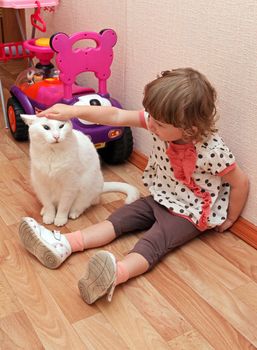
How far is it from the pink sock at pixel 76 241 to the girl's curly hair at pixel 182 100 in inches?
16.0

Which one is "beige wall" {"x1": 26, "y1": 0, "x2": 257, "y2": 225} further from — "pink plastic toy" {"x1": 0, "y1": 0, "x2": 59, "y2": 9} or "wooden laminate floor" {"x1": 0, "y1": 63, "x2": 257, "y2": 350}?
"pink plastic toy" {"x1": 0, "y1": 0, "x2": 59, "y2": 9}

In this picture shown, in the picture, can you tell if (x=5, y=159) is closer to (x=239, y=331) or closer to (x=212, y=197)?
(x=212, y=197)

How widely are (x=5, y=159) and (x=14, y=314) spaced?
91 cm

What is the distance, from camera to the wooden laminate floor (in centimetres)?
100

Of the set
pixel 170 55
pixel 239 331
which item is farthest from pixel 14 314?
pixel 170 55

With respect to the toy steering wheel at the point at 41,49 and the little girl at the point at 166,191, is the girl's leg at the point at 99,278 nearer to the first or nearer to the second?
the little girl at the point at 166,191

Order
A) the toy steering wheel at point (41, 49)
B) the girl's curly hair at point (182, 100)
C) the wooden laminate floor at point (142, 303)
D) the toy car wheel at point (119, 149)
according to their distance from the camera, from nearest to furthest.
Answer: the wooden laminate floor at point (142, 303) → the girl's curly hair at point (182, 100) → the toy car wheel at point (119, 149) → the toy steering wheel at point (41, 49)

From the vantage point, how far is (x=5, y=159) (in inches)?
72.4

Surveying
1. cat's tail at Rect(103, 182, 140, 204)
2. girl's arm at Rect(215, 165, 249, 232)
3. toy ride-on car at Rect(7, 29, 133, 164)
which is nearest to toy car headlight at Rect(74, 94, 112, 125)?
toy ride-on car at Rect(7, 29, 133, 164)

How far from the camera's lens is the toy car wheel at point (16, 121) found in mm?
1905

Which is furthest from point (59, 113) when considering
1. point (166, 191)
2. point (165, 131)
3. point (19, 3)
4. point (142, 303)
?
point (19, 3)

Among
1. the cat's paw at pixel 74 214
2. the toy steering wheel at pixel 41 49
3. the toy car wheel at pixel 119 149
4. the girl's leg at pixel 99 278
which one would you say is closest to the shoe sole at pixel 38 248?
the girl's leg at pixel 99 278

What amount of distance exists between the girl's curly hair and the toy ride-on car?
0.54 m

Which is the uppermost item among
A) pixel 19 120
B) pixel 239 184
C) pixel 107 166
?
pixel 239 184
